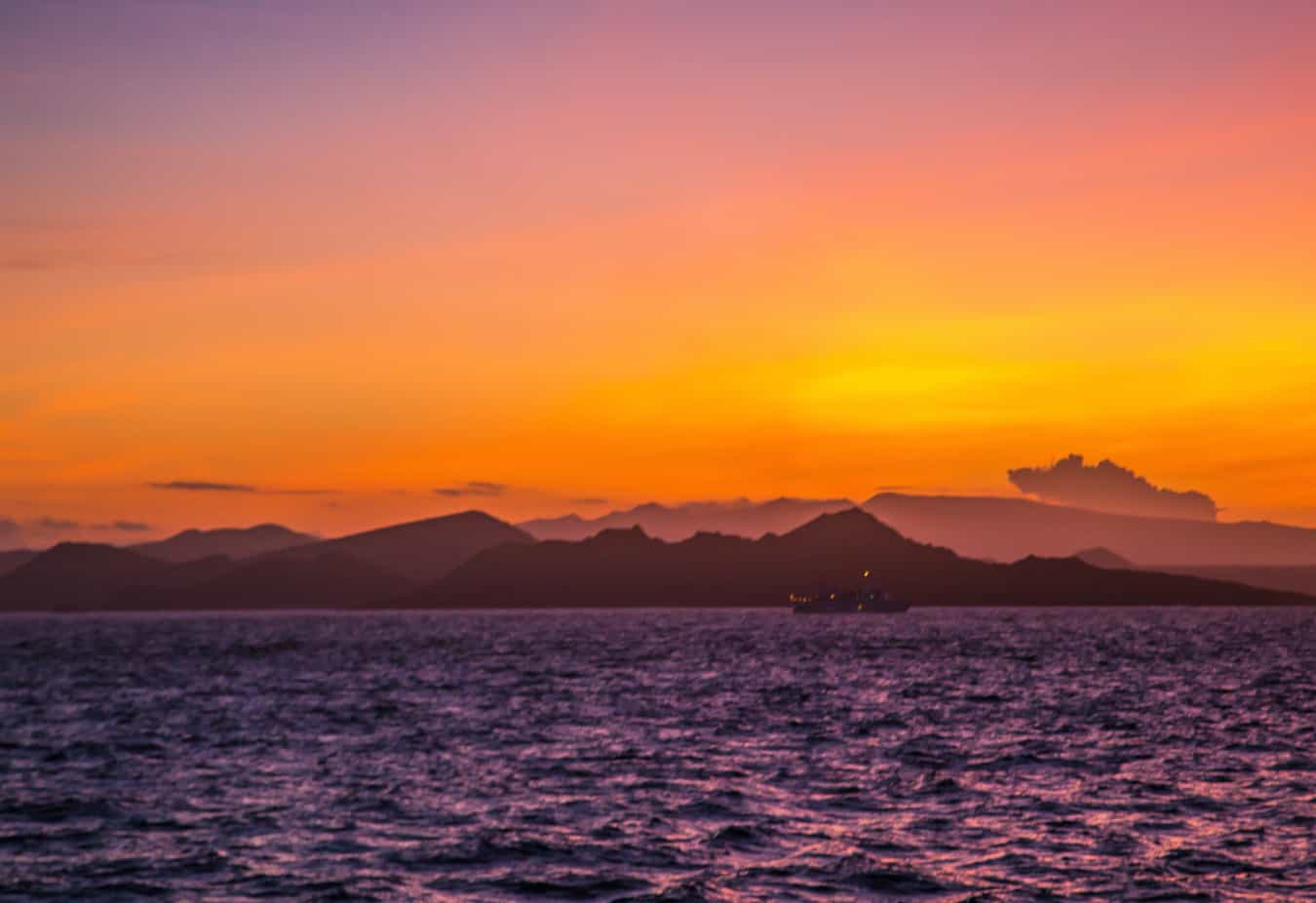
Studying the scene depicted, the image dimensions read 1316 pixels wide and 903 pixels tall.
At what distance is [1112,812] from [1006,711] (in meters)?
33.6

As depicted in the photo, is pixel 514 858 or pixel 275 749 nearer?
pixel 514 858

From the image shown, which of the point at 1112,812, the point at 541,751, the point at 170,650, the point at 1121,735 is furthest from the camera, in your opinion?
the point at 170,650

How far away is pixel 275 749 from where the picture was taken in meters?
56.9

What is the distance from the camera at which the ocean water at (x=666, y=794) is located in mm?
31672

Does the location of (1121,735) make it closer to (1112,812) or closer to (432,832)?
(1112,812)

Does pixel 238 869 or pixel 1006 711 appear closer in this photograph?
pixel 238 869

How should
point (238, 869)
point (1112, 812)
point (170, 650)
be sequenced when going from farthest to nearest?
point (170, 650), point (1112, 812), point (238, 869)

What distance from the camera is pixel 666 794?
143 ft

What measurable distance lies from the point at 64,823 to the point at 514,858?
49.2 feet

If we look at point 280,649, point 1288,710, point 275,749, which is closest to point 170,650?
point 280,649

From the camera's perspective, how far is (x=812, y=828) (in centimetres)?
3709

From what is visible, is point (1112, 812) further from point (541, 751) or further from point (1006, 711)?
point (1006, 711)

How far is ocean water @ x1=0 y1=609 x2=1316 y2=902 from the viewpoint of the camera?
104 feet

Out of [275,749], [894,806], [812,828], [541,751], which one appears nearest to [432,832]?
[812,828]
